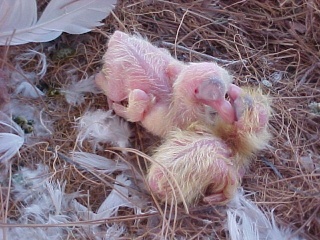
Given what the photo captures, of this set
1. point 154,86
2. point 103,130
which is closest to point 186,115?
point 154,86

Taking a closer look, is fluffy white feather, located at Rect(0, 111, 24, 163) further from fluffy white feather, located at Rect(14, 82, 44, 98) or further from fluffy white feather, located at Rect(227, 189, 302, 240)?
fluffy white feather, located at Rect(227, 189, 302, 240)

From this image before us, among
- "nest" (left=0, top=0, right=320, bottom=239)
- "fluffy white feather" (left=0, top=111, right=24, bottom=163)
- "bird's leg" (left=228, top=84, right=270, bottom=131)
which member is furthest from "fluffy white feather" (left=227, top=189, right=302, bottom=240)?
"fluffy white feather" (left=0, top=111, right=24, bottom=163)

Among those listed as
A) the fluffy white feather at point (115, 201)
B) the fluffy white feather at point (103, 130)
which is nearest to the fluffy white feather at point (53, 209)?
the fluffy white feather at point (115, 201)

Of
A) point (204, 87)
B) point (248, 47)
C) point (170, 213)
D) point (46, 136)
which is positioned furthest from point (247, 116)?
point (46, 136)

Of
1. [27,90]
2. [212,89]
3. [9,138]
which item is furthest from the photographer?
[27,90]

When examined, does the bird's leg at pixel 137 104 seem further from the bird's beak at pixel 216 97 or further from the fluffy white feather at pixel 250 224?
the fluffy white feather at pixel 250 224

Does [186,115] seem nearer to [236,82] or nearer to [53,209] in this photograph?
[236,82]
